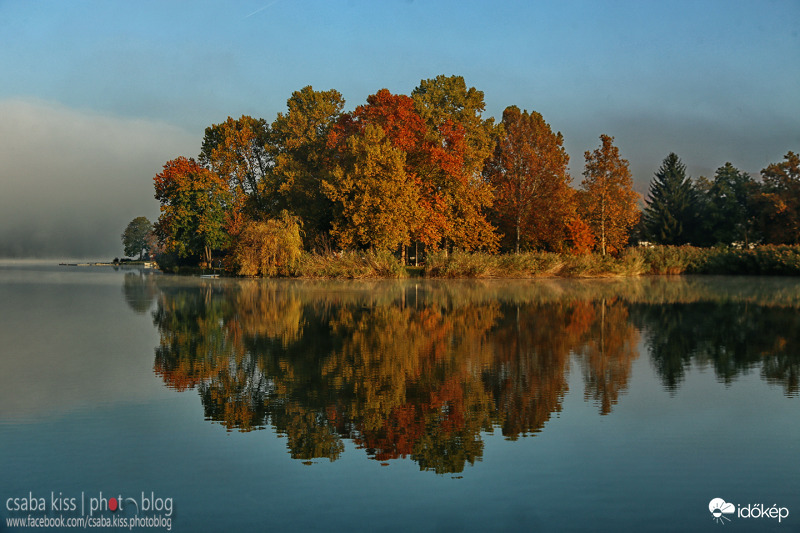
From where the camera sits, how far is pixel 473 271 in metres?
44.9

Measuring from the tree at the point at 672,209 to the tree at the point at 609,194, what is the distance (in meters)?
23.5

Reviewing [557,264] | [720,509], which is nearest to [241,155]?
[557,264]

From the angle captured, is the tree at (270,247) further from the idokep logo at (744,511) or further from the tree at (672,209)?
the tree at (672,209)

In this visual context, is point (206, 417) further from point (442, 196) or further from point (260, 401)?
point (442, 196)

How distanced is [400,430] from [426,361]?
4188 mm

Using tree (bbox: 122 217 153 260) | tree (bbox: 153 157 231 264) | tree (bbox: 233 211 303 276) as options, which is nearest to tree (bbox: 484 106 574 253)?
tree (bbox: 233 211 303 276)

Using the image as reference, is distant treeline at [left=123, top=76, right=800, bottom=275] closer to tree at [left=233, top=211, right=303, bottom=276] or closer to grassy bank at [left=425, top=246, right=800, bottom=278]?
tree at [left=233, top=211, right=303, bottom=276]

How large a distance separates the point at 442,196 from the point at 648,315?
31086 mm

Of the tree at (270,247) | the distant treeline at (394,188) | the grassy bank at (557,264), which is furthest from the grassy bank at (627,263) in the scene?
the tree at (270,247)

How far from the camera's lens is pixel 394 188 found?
4291 centimetres

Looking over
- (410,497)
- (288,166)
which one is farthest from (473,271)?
(410,497)

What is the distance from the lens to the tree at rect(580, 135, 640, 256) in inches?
2120

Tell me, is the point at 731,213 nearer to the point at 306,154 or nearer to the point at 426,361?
the point at 306,154

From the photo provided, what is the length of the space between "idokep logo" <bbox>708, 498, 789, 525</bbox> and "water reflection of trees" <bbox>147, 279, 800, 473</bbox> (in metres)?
1.96
